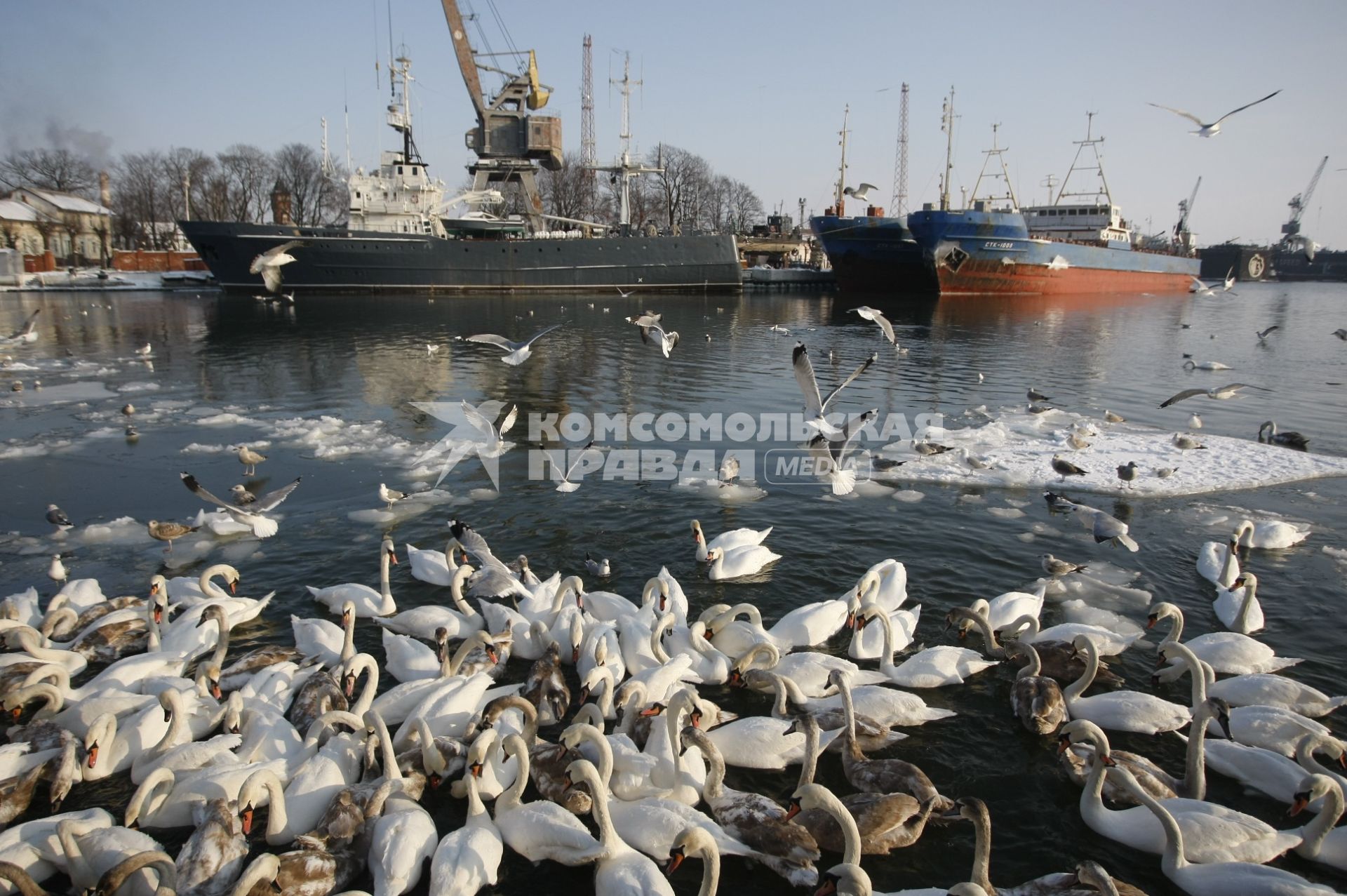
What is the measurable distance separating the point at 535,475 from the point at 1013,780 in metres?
9.96

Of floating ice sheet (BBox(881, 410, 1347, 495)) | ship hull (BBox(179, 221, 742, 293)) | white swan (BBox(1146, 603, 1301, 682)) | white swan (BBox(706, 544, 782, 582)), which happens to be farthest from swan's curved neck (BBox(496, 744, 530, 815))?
ship hull (BBox(179, 221, 742, 293))

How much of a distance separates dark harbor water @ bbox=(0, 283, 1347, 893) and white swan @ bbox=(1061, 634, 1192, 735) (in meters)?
0.13

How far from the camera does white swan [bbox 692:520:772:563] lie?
10.3m

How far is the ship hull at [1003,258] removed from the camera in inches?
2132

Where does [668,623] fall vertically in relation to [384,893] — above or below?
above

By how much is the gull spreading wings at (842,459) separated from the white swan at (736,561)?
2.68 m

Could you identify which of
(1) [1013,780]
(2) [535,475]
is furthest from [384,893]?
(2) [535,475]

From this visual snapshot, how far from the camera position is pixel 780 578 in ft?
32.6


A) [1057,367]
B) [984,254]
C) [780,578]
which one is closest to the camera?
[780,578]

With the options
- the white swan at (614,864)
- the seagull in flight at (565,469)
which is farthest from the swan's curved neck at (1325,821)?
the seagull in flight at (565,469)

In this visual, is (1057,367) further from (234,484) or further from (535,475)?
(234,484)

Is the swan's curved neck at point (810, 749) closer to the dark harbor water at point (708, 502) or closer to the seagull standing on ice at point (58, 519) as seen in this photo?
the dark harbor water at point (708, 502)

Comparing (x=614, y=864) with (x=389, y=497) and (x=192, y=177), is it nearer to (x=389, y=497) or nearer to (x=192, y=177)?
(x=389, y=497)

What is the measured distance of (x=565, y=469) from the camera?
14469 mm
